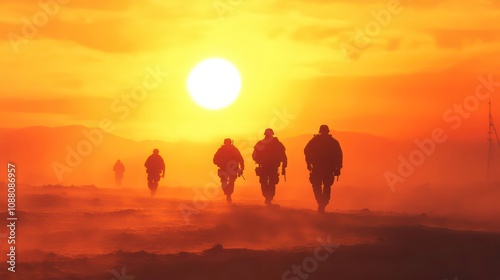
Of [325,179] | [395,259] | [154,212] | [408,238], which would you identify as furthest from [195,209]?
[395,259]

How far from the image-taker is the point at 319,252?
17.9m

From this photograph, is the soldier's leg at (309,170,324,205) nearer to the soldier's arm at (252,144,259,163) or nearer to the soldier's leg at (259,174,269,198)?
the soldier's leg at (259,174,269,198)

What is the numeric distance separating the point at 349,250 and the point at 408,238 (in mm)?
2742

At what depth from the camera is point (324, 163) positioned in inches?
1125

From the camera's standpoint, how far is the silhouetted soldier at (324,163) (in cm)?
2853

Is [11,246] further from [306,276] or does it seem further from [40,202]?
[40,202]

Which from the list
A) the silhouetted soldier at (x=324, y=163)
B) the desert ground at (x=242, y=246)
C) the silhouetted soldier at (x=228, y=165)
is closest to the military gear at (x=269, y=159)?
the silhouetted soldier at (x=228, y=165)

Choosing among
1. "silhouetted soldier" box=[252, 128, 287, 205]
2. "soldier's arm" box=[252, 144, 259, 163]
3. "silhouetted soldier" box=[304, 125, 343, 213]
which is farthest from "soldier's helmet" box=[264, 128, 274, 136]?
"silhouetted soldier" box=[304, 125, 343, 213]

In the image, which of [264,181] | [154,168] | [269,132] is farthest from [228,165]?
[154,168]

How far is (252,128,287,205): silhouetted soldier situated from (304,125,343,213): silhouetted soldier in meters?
2.92

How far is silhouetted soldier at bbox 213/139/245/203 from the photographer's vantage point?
33781 mm

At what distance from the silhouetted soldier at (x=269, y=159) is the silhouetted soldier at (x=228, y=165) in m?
1.87

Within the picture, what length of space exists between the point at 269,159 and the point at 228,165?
8.87ft

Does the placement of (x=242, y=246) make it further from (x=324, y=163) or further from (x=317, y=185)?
(x=324, y=163)
